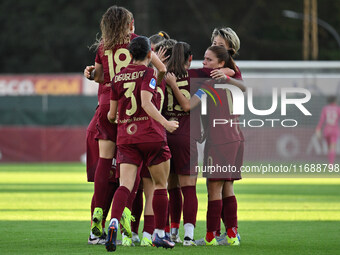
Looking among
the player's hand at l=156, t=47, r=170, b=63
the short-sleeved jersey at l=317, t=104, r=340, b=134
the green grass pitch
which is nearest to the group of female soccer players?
the player's hand at l=156, t=47, r=170, b=63

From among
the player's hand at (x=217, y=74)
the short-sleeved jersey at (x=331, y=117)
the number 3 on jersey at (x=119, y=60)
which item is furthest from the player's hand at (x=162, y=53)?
the short-sleeved jersey at (x=331, y=117)

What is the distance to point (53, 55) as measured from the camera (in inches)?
2297

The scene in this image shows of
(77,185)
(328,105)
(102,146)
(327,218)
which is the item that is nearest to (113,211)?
(102,146)

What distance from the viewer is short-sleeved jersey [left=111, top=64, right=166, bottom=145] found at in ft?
25.9

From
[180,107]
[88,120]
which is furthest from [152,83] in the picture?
[88,120]

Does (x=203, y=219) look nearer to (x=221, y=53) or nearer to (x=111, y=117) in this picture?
(x=221, y=53)

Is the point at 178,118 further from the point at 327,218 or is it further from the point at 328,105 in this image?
the point at 328,105

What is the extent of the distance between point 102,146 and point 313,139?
63.2 ft

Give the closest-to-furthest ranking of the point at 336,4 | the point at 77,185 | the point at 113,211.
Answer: the point at 113,211 < the point at 77,185 < the point at 336,4

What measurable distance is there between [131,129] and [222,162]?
1153 mm

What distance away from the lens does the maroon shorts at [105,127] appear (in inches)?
333

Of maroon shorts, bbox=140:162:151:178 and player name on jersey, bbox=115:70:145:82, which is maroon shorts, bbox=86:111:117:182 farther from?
player name on jersey, bbox=115:70:145:82

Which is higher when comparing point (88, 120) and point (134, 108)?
point (88, 120)

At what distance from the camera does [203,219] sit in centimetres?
1151
